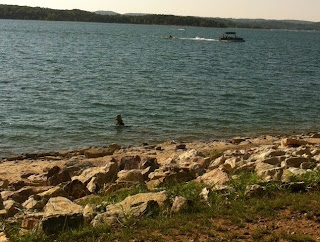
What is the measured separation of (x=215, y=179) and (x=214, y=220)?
2.17 metres

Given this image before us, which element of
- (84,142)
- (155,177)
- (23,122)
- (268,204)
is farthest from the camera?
(23,122)

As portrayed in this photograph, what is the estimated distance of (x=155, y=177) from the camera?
11023 mm

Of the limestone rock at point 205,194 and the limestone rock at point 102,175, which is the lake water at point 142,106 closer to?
the limestone rock at point 102,175

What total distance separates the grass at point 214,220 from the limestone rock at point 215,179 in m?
0.40

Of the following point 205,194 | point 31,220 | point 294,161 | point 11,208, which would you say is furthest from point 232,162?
point 31,220

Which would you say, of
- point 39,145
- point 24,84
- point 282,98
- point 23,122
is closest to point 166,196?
point 39,145

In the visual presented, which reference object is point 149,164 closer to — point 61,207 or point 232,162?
point 232,162

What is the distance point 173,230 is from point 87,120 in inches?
686

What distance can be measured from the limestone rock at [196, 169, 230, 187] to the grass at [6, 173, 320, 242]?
0.40 metres

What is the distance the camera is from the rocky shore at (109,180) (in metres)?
7.77

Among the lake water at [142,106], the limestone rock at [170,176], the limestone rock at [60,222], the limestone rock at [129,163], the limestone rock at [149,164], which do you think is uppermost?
the limestone rock at [60,222]

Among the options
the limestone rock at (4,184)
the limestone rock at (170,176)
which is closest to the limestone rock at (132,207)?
the limestone rock at (170,176)

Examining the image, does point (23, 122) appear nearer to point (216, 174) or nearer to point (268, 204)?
point (216, 174)

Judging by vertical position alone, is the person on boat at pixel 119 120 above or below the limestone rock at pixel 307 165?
below
